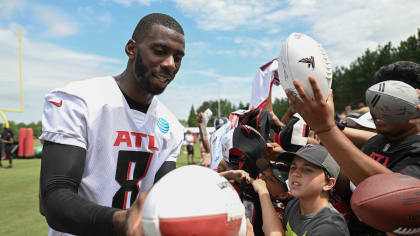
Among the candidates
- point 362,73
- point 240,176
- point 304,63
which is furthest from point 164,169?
point 362,73

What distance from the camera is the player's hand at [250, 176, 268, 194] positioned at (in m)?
2.50

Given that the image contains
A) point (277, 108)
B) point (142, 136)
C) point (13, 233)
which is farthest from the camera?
point (277, 108)

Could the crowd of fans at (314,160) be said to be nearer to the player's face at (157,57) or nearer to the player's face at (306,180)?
the player's face at (306,180)

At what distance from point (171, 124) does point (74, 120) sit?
30.5 inches

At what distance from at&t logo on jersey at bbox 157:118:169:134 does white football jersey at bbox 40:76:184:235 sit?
0.05ft

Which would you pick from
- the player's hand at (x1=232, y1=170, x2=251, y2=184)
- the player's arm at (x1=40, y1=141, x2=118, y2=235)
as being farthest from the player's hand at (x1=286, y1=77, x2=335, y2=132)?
the player's arm at (x1=40, y1=141, x2=118, y2=235)

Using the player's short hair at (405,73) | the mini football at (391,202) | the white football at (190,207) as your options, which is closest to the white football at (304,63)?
the mini football at (391,202)

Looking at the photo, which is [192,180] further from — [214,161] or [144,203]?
[214,161]

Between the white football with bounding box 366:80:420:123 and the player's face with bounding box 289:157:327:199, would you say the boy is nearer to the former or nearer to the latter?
the player's face with bounding box 289:157:327:199

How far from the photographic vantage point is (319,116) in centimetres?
162

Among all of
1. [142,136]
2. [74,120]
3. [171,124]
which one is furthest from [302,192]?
[74,120]

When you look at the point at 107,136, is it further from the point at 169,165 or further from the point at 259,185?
the point at 259,185

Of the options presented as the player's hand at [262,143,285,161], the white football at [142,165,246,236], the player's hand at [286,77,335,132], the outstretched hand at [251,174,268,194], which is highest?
the player's hand at [286,77,335,132]

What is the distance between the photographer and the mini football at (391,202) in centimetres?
168
